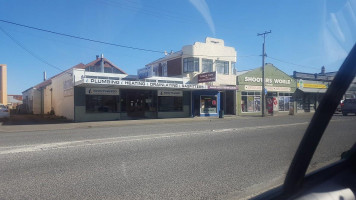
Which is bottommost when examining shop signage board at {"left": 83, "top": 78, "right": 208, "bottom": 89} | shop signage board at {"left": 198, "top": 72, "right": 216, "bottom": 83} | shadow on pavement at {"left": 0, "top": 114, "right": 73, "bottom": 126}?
shadow on pavement at {"left": 0, "top": 114, "right": 73, "bottom": 126}

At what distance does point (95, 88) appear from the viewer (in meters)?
22.9

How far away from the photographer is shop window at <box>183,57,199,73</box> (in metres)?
29.3

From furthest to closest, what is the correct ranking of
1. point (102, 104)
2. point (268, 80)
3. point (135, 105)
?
point (268, 80)
point (135, 105)
point (102, 104)

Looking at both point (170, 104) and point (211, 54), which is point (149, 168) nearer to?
point (170, 104)

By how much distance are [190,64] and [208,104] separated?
448 cm

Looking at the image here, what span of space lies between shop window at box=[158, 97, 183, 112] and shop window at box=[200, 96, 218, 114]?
244cm

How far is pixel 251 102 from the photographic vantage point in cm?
3369

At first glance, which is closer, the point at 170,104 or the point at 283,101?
the point at 170,104

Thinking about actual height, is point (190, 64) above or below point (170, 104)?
above

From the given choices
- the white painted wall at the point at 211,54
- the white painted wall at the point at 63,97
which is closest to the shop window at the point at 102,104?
the white painted wall at the point at 63,97

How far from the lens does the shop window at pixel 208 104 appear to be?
29.3 m

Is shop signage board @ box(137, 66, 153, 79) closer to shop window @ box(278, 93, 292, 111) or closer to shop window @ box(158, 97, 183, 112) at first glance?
shop window @ box(158, 97, 183, 112)

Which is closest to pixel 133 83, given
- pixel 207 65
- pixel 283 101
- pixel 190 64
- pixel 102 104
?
pixel 102 104

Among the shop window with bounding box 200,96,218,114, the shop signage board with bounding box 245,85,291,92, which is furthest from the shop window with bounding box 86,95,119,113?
the shop signage board with bounding box 245,85,291,92
